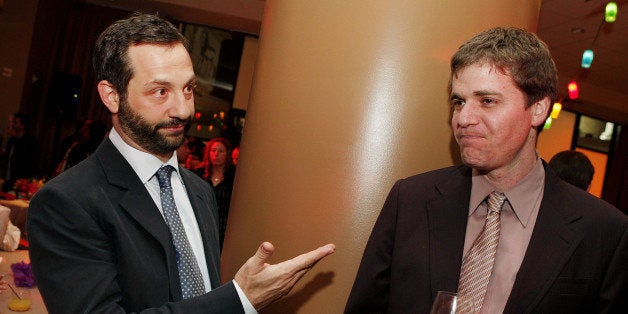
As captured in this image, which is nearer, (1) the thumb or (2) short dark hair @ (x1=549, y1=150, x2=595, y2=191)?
(1) the thumb

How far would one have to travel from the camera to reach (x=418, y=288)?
1.49 m

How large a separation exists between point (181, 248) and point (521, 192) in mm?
896

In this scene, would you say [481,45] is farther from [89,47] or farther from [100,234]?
[89,47]

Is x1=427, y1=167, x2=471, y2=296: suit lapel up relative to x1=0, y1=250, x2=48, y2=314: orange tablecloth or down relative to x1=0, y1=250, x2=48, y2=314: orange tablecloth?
up

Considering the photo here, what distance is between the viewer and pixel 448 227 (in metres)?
1.54

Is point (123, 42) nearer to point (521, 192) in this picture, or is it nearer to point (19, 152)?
point (521, 192)

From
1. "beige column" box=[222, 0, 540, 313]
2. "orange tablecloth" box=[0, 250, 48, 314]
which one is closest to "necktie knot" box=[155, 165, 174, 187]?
"beige column" box=[222, 0, 540, 313]

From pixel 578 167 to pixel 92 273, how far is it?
9.06ft

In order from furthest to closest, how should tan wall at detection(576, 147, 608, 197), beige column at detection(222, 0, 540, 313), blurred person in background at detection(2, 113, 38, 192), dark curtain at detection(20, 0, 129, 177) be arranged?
tan wall at detection(576, 147, 608, 197), dark curtain at detection(20, 0, 129, 177), blurred person in background at detection(2, 113, 38, 192), beige column at detection(222, 0, 540, 313)

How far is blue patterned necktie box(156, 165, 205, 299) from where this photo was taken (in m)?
1.40

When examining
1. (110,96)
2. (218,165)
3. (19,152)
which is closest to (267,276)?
(110,96)

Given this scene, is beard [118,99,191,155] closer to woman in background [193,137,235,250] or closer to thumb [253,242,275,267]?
thumb [253,242,275,267]

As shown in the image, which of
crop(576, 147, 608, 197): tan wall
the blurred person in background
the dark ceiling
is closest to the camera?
the dark ceiling

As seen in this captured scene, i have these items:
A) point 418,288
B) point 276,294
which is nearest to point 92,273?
point 276,294
